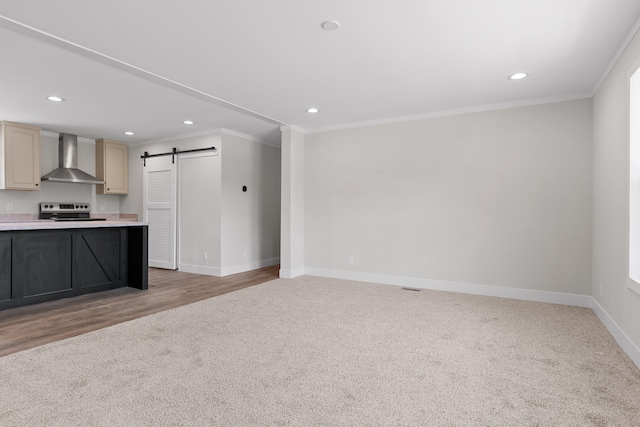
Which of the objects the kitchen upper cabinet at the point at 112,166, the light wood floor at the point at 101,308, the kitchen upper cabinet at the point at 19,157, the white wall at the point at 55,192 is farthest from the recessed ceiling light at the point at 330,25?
the white wall at the point at 55,192

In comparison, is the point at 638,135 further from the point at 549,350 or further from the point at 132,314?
the point at 132,314

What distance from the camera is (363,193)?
5.30 m

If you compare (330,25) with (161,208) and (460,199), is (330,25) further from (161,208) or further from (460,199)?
(161,208)

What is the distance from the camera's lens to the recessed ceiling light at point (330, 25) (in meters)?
2.46

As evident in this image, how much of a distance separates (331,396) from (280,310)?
1817 mm

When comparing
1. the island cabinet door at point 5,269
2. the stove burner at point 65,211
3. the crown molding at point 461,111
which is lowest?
the island cabinet door at point 5,269

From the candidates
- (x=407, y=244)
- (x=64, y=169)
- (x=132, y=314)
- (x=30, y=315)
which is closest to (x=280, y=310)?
(x=132, y=314)

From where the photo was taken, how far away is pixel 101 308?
389cm

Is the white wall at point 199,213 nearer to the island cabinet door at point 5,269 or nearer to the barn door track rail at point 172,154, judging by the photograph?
the barn door track rail at point 172,154

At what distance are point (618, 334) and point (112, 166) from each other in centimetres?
764

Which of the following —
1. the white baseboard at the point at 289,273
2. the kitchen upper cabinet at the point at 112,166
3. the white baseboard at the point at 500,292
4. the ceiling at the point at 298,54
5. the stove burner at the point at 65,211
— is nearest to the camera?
the ceiling at the point at 298,54

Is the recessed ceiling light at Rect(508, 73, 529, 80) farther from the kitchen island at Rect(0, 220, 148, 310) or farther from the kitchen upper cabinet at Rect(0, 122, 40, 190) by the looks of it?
the kitchen upper cabinet at Rect(0, 122, 40, 190)

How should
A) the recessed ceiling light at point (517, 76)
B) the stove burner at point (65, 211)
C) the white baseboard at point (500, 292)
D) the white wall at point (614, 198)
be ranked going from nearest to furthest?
the white wall at point (614, 198) < the white baseboard at point (500, 292) < the recessed ceiling light at point (517, 76) < the stove burner at point (65, 211)

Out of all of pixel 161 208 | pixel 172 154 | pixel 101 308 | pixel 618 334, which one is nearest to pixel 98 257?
pixel 101 308
